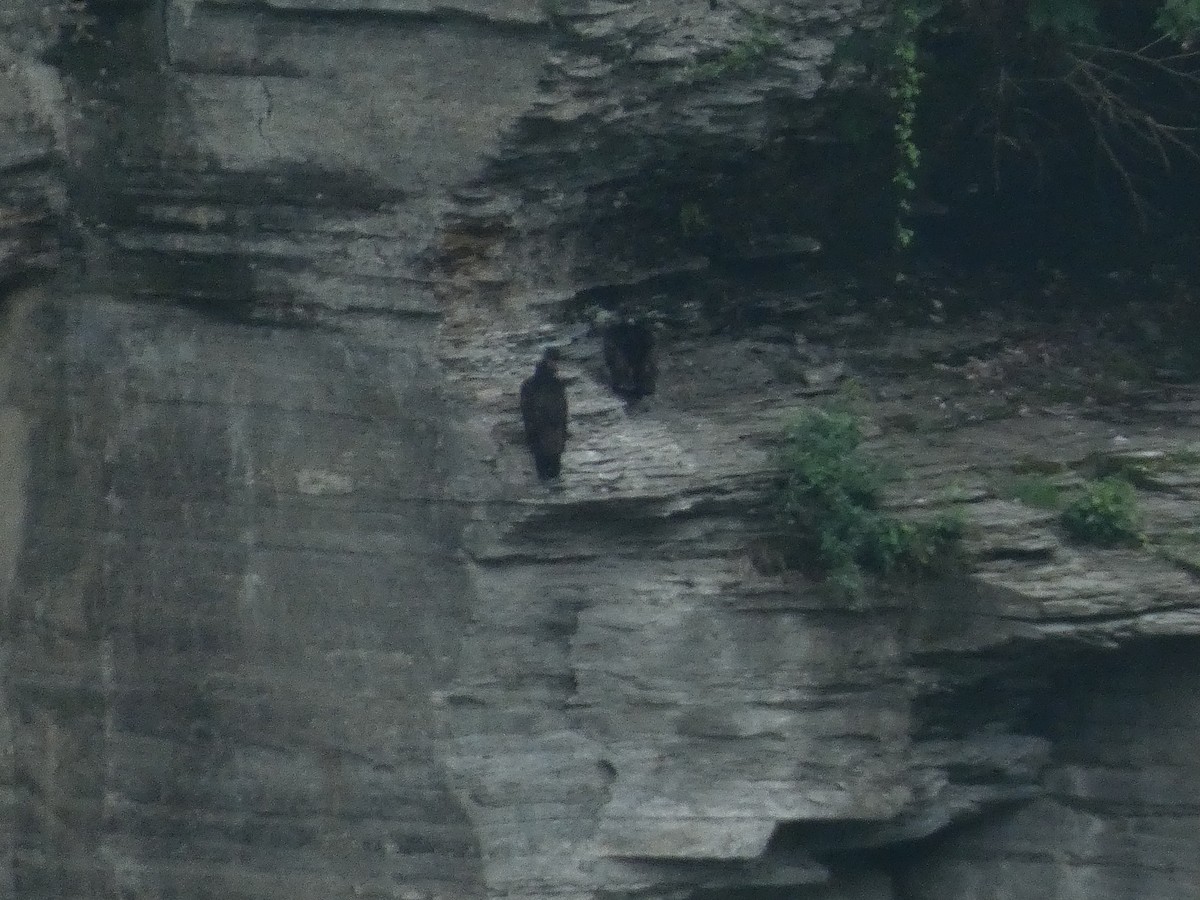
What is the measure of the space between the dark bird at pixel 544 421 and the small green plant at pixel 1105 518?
97.0 inches

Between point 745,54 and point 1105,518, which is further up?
point 745,54

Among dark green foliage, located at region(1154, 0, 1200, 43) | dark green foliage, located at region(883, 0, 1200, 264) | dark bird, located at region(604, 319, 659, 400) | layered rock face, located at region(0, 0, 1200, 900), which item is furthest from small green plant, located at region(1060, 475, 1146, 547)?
dark green foliage, located at region(1154, 0, 1200, 43)

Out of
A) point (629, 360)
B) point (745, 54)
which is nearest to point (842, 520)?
point (629, 360)

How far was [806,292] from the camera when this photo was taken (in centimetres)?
891

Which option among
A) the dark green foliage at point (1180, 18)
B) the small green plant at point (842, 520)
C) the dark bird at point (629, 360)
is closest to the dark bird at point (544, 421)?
the dark bird at point (629, 360)

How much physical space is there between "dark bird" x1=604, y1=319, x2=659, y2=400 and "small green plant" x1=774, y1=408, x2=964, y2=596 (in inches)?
31.3

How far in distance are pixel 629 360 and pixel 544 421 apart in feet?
2.23

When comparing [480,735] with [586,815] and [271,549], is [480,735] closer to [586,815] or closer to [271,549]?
[586,815]

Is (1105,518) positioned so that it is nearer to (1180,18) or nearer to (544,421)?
(1180,18)

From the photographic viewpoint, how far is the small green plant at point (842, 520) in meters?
7.84

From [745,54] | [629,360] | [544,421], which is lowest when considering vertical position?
[544,421]

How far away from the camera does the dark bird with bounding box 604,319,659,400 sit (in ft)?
27.0

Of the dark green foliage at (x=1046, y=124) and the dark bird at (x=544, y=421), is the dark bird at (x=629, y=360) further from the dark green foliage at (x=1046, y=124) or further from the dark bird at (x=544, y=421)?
the dark green foliage at (x=1046, y=124)

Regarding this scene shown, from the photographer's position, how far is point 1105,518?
25.5 feet
